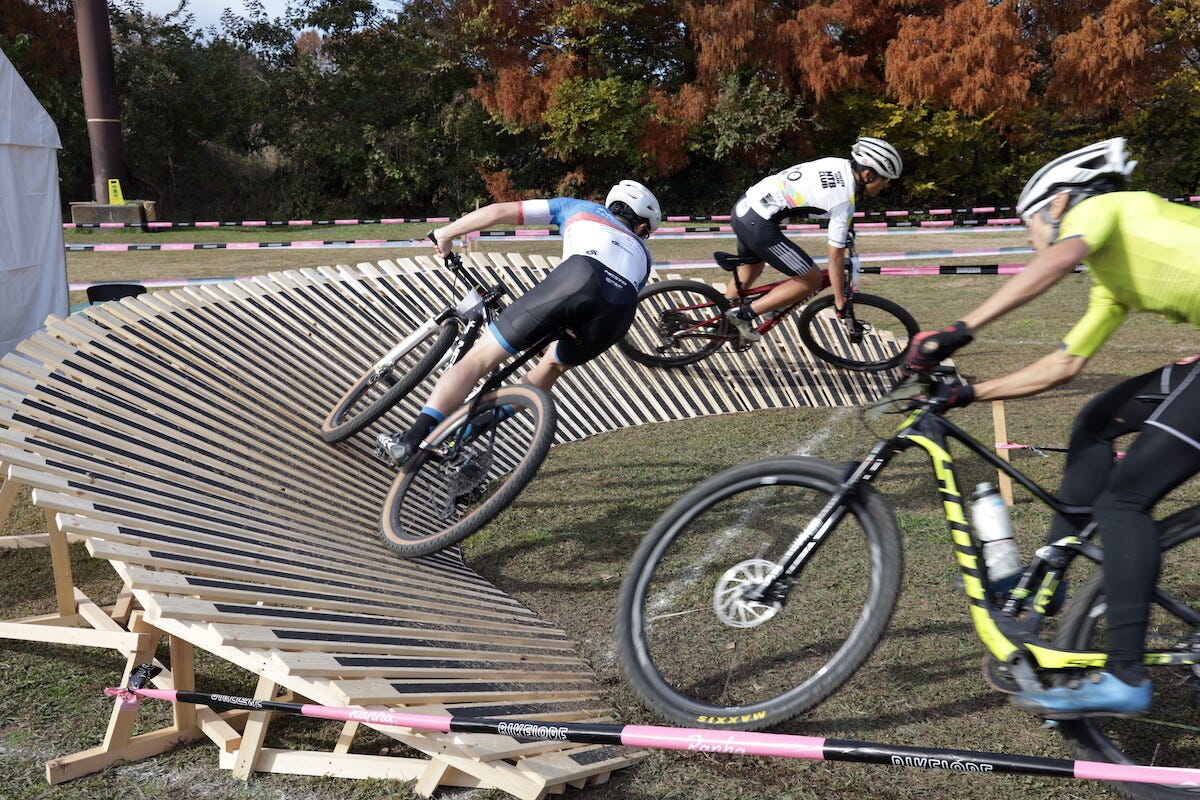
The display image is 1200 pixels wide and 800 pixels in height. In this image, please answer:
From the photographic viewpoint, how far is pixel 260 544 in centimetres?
443

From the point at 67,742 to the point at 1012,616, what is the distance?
3411 millimetres

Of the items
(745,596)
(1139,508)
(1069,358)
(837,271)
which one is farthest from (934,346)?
(837,271)

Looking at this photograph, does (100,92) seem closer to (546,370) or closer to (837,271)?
(837,271)

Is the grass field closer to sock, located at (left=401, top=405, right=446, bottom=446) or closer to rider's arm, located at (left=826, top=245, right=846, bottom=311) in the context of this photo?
sock, located at (left=401, top=405, right=446, bottom=446)

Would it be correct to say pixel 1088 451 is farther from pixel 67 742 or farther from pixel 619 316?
pixel 67 742

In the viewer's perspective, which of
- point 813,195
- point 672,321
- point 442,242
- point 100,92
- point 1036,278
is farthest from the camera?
point 100,92

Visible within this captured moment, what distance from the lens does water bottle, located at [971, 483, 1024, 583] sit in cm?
336

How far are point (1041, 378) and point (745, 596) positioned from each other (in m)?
1.18

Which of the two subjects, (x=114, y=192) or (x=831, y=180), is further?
(x=114, y=192)

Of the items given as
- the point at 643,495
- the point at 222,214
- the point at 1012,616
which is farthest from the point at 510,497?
the point at 222,214

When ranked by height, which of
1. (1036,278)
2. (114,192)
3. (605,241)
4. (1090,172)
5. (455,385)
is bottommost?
(114,192)

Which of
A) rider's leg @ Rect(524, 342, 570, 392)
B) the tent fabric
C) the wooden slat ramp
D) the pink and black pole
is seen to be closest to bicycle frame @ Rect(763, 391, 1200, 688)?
the pink and black pole

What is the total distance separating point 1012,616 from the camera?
11.0 ft

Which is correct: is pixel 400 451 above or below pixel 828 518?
below
